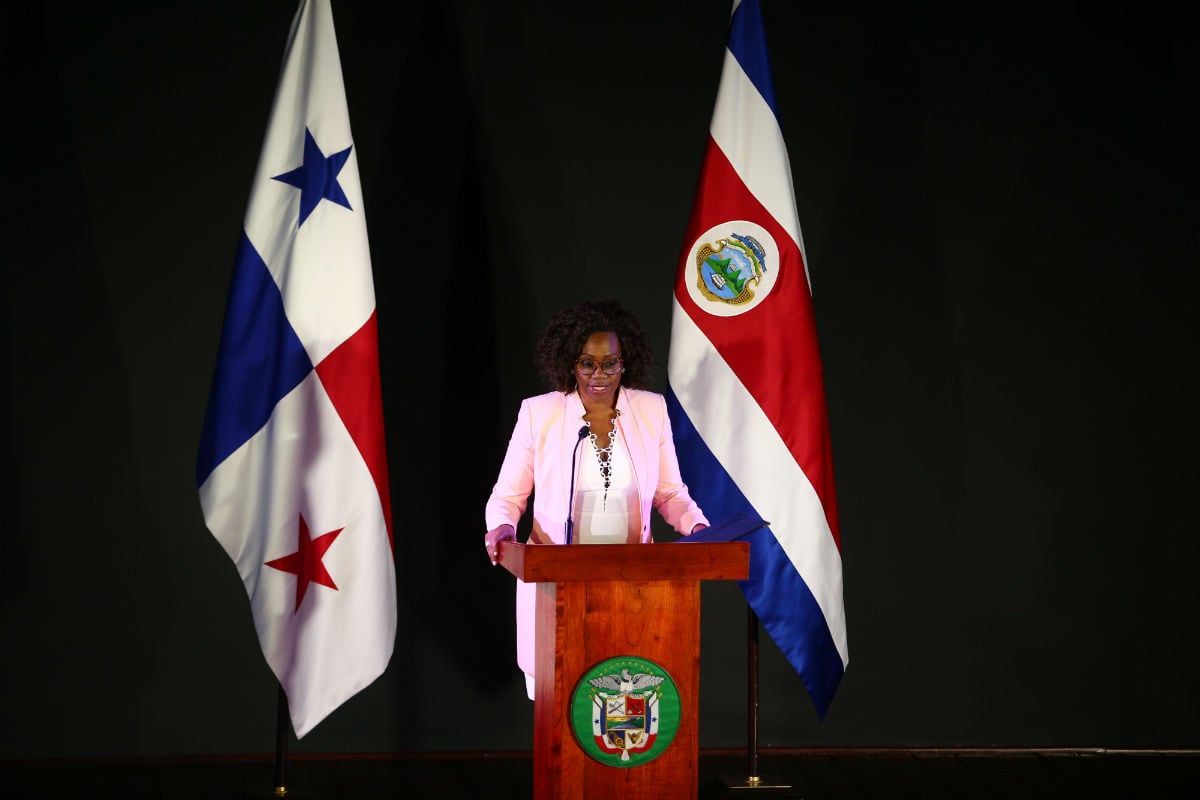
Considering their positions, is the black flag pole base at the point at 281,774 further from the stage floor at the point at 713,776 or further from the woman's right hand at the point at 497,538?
the woman's right hand at the point at 497,538

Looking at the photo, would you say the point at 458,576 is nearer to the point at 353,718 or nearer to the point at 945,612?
the point at 353,718

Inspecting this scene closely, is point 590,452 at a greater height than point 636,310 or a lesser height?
lesser

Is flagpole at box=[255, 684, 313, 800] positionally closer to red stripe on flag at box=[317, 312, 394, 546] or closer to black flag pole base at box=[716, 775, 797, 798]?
red stripe on flag at box=[317, 312, 394, 546]

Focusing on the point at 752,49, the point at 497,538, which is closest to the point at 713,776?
the point at 497,538

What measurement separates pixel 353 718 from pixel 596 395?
1565mm

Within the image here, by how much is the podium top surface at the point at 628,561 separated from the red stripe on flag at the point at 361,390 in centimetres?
77

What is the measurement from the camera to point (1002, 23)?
4.46 meters

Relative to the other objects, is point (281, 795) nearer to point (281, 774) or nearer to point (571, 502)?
point (281, 774)

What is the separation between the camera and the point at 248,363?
10.9ft

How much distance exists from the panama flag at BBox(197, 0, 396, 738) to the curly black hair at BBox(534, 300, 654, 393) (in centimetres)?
48

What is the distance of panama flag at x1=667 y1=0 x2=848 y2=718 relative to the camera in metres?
3.60

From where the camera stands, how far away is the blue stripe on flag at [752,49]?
12.2 ft

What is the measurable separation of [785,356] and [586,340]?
653 mm

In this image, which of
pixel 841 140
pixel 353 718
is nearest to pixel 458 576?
pixel 353 718
